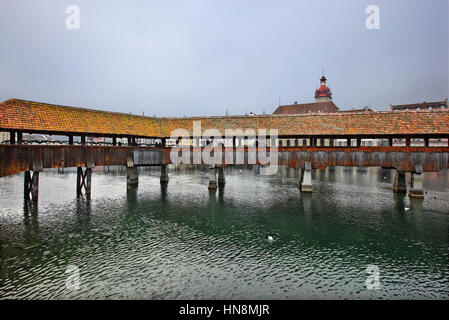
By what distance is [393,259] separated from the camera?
11859 millimetres

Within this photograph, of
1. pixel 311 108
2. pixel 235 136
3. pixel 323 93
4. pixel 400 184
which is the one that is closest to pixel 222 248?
pixel 235 136

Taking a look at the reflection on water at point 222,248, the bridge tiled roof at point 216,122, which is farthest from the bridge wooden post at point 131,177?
the reflection on water at point 222,248

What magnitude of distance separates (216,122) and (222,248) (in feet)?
59.8

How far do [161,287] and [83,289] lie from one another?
2710 millimetres

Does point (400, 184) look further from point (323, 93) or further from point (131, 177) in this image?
point (323, 93)

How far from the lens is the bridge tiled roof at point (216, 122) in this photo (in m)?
20.0

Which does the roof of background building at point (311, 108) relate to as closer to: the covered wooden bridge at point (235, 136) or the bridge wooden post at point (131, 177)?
the covered wooden bridge at point (235, 136)

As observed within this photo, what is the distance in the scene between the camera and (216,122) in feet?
94.7

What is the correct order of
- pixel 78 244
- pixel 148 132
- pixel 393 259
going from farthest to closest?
pixel 148 132, pixel 78 244, pixel 393 259

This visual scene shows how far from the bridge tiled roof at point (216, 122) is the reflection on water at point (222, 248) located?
6551 millimetres

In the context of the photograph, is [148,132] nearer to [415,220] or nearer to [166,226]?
[166,226]

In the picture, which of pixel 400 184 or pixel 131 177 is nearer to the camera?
pixel 400 184
